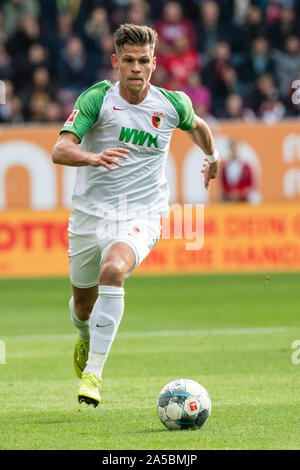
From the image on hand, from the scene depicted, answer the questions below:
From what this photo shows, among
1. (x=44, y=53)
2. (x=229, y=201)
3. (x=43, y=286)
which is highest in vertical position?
(x=44, y=53)

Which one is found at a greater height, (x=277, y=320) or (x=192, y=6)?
(x=192, y=6)

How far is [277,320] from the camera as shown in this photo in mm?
11531

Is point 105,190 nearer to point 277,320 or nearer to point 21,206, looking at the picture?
point 277,320

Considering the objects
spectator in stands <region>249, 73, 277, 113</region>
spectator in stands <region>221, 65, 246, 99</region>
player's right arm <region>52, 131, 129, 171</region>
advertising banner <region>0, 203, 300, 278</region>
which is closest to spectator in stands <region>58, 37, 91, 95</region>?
spectator in stands <region>221, 65, 246, 99</region>

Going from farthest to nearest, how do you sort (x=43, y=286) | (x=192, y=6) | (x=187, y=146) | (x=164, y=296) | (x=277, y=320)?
(x=192, y=6) → (x=187, y=146) → (x=43, y=286) → (x=164, y=296) → (x=277, y=320)

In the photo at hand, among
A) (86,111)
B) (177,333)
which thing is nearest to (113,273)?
(86,111)

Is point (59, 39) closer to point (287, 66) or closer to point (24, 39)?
point (24, 39)

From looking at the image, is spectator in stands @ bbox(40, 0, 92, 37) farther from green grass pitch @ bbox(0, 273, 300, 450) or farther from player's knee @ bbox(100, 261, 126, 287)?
player's knee @ bbox(100, 261, 126, 287)

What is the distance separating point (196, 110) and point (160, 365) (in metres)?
9.45

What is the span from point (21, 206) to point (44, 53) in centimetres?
303

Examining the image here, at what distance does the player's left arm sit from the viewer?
7297 mm

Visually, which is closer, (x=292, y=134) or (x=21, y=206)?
(x=21, y=206)

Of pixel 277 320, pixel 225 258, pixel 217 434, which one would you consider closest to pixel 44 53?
pixel 225 258

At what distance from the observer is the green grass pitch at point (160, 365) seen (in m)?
5.59
